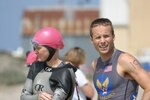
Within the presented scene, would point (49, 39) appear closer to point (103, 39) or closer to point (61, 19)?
point (103, 39)

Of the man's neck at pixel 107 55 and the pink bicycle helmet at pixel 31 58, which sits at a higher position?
the man's neck at pixel 107 55

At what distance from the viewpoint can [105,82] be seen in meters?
5.24

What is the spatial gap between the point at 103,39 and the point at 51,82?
1.95ft

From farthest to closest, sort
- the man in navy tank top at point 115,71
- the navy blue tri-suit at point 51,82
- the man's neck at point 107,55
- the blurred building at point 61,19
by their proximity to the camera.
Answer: the blurred building at point 61,19 → the man's neck at point 107,55 → the man in navy tank top at point 115,71 → the navy blue tri-suit at point 51,82

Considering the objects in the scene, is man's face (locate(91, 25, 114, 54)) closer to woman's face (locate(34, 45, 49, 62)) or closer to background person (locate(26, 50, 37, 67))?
woman's face (locate(34, 45, 49, 62))

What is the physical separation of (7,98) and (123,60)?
53.6ft

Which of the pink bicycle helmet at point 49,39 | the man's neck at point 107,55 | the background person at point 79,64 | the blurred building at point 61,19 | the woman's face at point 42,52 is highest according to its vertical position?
the pink bicycle helmet at point 49,39

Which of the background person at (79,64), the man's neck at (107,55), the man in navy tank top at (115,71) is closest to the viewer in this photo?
the man in navy tank top at (115,71)

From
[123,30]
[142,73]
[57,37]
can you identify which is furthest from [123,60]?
[123,30]

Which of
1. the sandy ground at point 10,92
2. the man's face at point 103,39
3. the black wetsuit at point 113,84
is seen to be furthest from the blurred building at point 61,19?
the man's face at point 103,39

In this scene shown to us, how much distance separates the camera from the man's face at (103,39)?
5133 mm

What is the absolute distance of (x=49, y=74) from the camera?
5.05 meters

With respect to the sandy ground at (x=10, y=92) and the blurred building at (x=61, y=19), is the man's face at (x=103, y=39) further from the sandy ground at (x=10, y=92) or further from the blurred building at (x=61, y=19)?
the blurred building at (x=61, y=19)

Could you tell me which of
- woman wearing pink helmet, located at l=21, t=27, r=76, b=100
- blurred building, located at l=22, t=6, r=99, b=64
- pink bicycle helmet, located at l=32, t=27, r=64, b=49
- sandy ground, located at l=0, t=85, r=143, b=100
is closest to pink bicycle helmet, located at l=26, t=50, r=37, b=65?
woman wearing pink helmet, located at l=21, t=27, r=76, b=100
